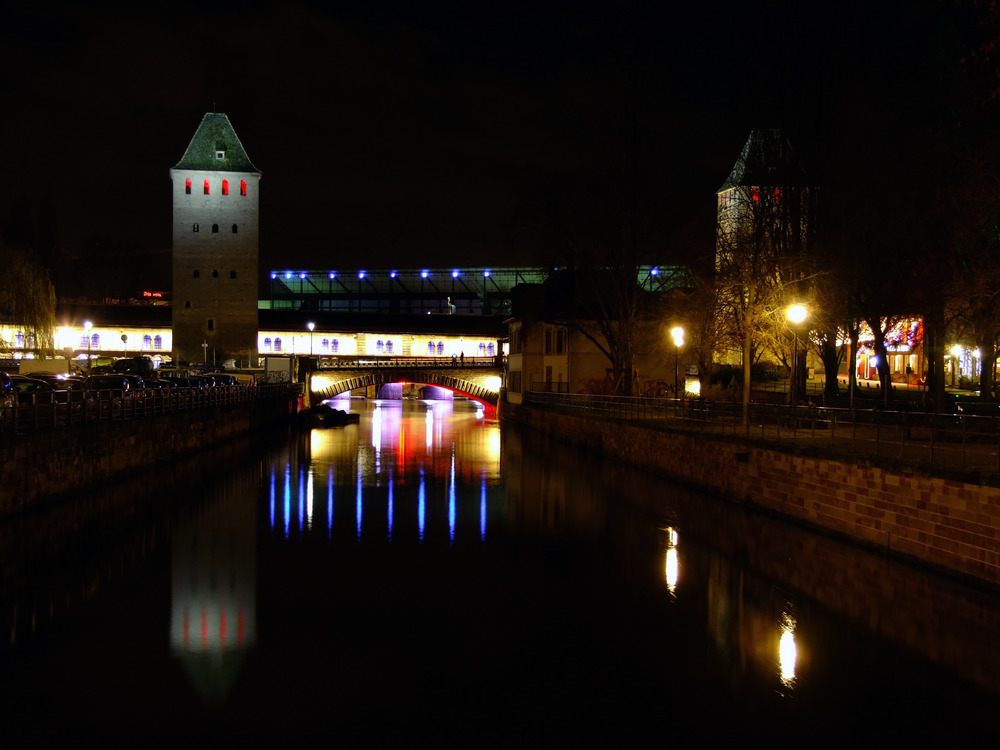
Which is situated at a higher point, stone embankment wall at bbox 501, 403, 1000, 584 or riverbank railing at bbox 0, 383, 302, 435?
riverbank railing at bbox 0, 383, 302, 435

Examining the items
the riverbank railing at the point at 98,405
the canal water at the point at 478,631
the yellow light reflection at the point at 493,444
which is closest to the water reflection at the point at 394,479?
the yellow light reflection at the point at 493,444

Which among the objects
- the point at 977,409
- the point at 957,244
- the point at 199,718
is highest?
the point at 957,244

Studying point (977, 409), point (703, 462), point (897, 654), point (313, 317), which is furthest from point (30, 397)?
point (313, 317)

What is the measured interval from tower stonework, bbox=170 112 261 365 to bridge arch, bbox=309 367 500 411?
13431 mm

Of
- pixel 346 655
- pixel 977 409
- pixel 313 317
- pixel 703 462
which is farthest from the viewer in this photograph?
pixel 313 317

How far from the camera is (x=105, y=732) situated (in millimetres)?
8836

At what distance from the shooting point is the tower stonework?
82938 millimetres

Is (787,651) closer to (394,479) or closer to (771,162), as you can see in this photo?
(394,479)

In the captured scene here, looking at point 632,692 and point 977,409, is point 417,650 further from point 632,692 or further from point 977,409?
point 977,409

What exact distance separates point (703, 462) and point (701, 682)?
45.6 ft

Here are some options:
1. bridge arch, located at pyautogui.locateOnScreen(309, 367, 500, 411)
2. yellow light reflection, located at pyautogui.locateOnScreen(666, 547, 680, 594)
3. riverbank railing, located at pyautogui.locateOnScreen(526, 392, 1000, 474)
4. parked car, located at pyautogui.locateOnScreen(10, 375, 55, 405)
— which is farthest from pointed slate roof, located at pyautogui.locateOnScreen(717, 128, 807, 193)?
bridge arch, located at pyautogui.locateOnScreen(309, 367, 500, 411)

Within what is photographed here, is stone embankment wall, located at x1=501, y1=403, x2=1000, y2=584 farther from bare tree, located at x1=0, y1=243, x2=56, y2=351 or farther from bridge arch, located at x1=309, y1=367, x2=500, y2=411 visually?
bridge arch, located at x1=309, y1=367, x2=500, y2=411

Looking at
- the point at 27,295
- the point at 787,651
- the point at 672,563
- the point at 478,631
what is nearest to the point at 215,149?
the point at 27,295

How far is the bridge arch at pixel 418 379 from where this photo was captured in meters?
72.4
